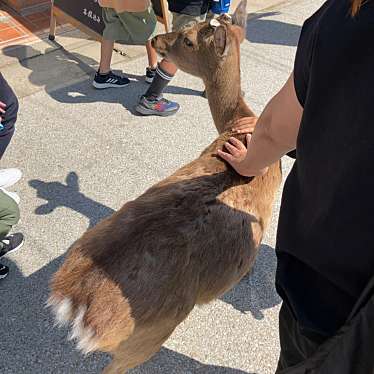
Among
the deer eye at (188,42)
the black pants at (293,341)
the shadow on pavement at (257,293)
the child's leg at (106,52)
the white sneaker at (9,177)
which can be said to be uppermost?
the black pants at (293,341)

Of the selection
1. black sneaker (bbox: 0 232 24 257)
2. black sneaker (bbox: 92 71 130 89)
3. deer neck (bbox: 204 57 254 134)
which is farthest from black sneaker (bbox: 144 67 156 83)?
black sneaker (bbox: 0 232 24 257)

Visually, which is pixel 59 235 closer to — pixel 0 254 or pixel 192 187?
pixel 0 254

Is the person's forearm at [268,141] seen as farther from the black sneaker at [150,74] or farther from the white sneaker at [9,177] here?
the black sneaker at [150,74]

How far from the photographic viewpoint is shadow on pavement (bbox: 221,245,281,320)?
10.2ft

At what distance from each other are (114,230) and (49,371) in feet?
3.54

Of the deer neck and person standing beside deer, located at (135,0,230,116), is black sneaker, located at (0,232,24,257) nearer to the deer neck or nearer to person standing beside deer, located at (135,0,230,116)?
the deer neck

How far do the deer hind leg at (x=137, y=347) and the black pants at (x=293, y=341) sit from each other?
2.21ft

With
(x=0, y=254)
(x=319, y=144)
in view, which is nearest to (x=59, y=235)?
(x=0, y=254)

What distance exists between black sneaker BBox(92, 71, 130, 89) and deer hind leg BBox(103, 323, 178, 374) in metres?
3.38

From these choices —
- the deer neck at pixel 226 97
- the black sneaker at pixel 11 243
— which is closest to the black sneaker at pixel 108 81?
the deer neck at pixel 226 97

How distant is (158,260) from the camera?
Result: 2.02 metres

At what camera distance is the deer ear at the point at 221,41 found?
10.8 feet

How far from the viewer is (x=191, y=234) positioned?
7.06 feet

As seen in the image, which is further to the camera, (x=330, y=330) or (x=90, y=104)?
(x=90, y=104)
